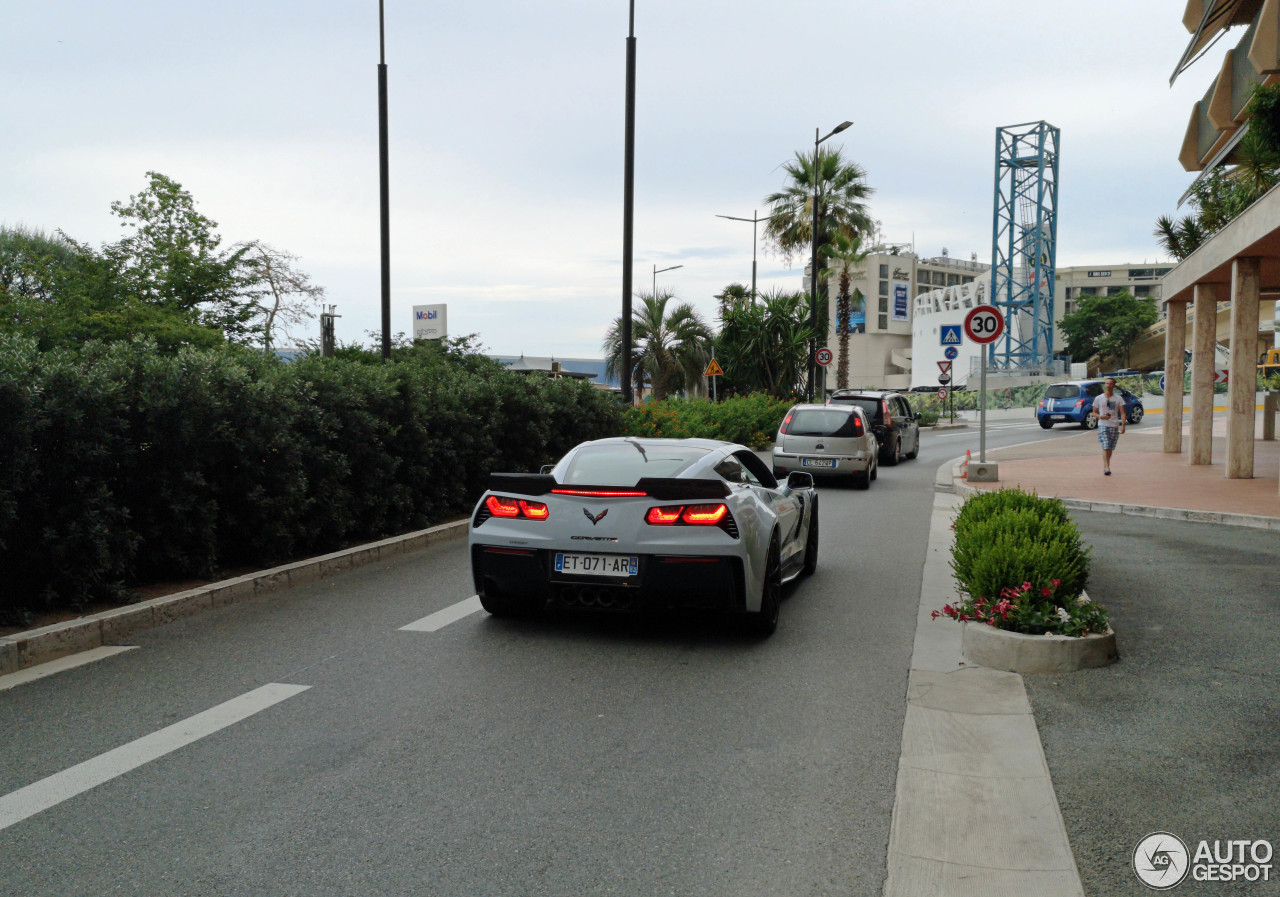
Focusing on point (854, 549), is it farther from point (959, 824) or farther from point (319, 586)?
point (959, 824)

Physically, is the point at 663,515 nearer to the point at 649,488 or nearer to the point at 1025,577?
the point at 649,488

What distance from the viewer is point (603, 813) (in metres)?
3.91

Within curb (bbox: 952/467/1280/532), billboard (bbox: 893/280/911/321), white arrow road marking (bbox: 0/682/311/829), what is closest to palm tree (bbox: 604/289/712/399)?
curb (bbox: 952/467/1280/532)

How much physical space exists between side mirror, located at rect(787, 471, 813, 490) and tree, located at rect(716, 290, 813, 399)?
29.2m

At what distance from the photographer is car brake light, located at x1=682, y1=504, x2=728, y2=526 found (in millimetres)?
6484

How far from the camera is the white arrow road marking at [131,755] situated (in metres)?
3.98

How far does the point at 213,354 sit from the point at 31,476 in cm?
253

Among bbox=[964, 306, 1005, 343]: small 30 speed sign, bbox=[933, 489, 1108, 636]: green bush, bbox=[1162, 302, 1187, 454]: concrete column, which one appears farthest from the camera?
bbox=[1162, 302, 1187, 454]: concrete column

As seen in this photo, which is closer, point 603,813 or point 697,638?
point 603,813

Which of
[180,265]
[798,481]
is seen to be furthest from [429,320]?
[798,481]

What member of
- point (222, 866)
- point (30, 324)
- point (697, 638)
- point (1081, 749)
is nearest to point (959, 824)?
point (1081, 749)

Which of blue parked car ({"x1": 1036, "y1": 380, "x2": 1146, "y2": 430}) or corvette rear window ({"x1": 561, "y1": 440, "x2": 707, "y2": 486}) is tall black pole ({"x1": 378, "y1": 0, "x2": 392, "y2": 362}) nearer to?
corvette rear window ({"x1": 561, "y1": 440, "x2": 707, "y2": 486})

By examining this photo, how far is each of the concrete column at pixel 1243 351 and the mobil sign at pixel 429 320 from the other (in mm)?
24168

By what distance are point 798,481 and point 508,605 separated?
2703 millimetres
